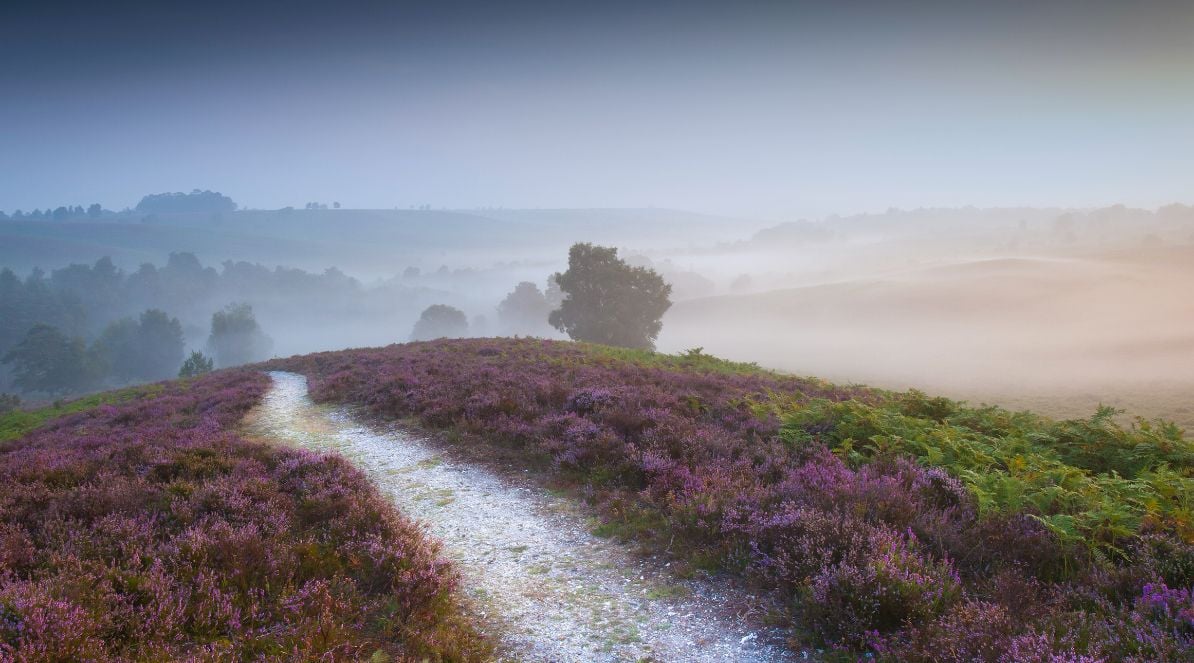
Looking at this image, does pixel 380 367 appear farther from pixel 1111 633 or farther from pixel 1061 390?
pixel 1061 390

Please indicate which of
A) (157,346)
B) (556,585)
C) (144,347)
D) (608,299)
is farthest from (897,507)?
(157,346)

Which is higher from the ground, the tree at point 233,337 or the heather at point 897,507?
the heather at point 897,507

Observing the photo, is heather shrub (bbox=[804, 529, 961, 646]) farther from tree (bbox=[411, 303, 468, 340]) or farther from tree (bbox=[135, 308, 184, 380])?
tree (bbox=[135, 308, 184, 380])

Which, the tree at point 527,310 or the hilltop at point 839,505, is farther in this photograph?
the tree at point 527,310

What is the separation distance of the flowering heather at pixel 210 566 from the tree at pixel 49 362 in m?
96.2

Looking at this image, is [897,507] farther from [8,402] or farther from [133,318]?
[133,318]

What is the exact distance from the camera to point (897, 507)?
22.6 ft

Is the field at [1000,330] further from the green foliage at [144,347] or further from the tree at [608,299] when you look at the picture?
the green foliage at [144,347]

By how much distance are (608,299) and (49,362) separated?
8525 cm

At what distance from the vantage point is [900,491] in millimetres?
7234

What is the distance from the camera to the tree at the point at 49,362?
7412 centimetres

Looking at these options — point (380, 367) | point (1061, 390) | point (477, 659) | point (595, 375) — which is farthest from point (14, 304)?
point (1061, 390)

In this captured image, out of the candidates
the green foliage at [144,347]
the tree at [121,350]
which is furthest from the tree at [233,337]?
the tree at [121,350]

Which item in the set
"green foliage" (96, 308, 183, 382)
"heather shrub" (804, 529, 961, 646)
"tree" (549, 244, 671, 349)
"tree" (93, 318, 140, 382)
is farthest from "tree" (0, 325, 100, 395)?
"heather shrub" (804, 529, 961, 646)
